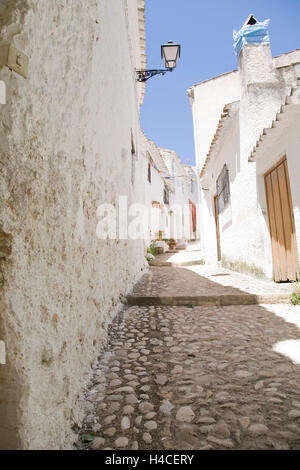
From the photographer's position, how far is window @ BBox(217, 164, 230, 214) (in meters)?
6.38

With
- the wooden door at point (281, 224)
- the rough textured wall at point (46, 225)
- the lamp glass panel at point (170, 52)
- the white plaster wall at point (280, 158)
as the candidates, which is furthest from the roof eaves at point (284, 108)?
the lamp glass panel at point (170, 52)

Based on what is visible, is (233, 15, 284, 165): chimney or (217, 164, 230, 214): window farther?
(217, 164, 230, 214): window

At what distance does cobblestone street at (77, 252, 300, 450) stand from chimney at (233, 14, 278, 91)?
4.80 meters

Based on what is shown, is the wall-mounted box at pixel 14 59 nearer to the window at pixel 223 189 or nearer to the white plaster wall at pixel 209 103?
the window at pixel 223 189

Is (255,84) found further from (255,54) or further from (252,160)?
(252,160)

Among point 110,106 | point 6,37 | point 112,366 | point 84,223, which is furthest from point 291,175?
point 6,37

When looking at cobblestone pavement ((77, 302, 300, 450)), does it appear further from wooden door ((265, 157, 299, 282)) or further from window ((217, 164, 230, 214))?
window ((217, 164, 230, 214))

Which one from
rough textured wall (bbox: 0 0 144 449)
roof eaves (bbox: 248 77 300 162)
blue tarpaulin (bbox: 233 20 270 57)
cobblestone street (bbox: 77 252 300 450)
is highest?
blue tarpaulin (bbox: 233 20 270 57)

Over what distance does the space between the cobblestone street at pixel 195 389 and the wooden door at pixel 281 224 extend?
157 centimetres

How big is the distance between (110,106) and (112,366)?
110 inches

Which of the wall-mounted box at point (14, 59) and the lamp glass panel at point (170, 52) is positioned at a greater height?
the lamp glass panel at point (170, 52)

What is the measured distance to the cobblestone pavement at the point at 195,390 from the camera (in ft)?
3.97

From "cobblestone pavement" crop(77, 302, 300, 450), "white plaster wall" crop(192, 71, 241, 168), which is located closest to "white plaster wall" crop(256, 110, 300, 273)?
"cobblestone pavement" crop(77, 302, 300, 450)
